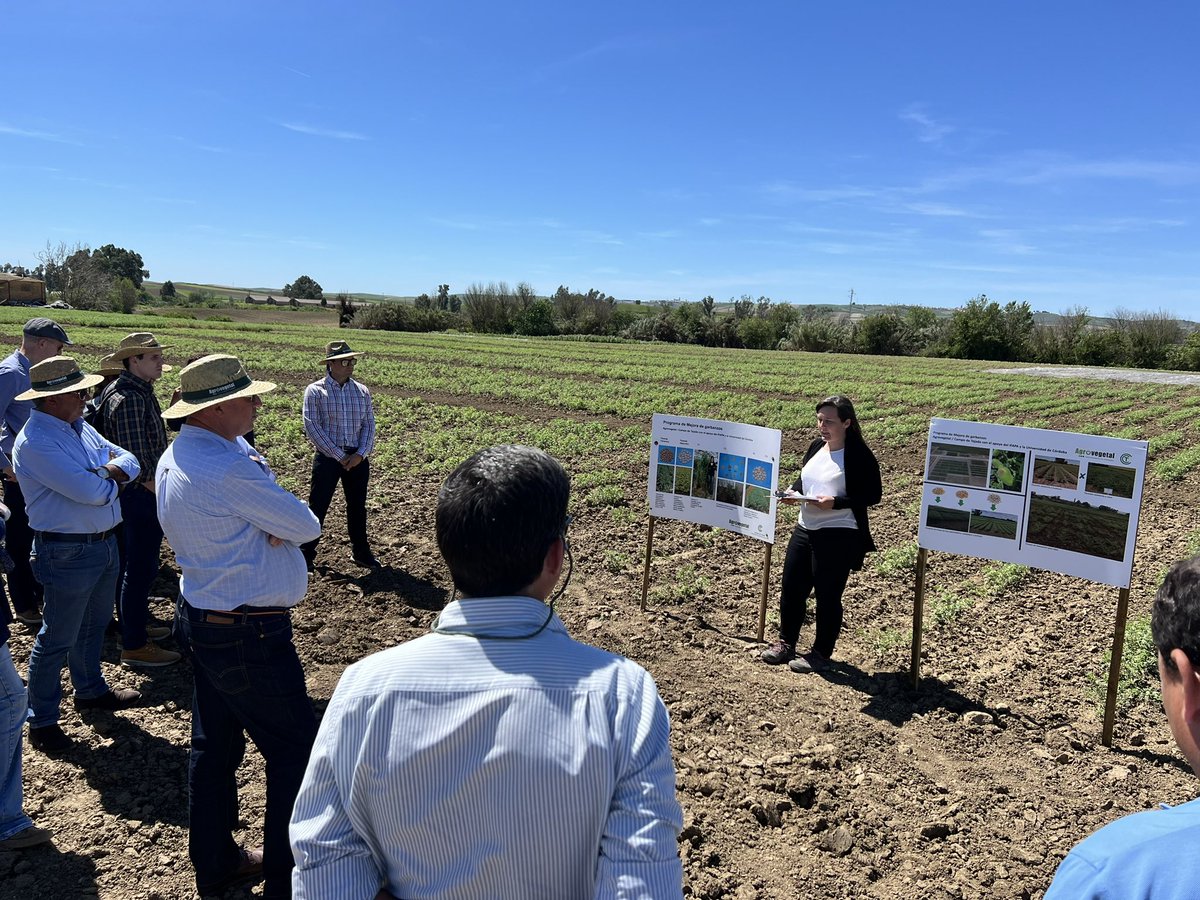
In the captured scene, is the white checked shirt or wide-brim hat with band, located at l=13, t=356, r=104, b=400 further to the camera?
the white checked shirt

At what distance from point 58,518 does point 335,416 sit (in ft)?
10.1

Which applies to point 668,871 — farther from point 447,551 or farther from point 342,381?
point 342,381

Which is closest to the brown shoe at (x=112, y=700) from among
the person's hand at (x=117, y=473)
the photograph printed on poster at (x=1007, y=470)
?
the person's hand at (x=117, y=473)

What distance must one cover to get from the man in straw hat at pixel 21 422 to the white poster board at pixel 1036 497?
21.4ft

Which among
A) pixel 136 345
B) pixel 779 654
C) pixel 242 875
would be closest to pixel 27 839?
pixel 242 875

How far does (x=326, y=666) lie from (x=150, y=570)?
1347mm

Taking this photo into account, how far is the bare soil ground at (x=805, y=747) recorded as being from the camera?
3691mm

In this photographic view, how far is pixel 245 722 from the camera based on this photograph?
10.6 feet

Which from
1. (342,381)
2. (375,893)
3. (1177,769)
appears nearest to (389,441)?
(342,381)

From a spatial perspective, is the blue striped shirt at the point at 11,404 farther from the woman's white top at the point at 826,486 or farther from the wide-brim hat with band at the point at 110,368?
the woman's white top at the point at 826,486

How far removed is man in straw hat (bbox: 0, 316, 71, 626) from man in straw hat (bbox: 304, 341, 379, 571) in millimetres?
2001

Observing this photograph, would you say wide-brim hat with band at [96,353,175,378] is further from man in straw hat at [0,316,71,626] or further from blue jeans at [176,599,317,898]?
blue jeans at [176,599,317,898]

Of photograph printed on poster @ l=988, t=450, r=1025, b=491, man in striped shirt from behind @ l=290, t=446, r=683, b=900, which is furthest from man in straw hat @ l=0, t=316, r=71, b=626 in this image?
photograph printed on poster @ l=988, t=450, r=1025, b=491

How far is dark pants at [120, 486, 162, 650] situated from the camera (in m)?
5.29
